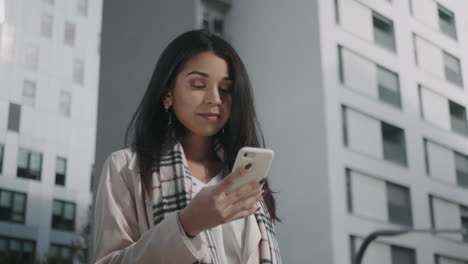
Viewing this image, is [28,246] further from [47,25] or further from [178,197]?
[178,197]

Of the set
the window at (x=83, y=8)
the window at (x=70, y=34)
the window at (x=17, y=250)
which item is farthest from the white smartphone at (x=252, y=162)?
the window at (x=83, y=8)

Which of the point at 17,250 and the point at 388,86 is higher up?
the point at 388,86

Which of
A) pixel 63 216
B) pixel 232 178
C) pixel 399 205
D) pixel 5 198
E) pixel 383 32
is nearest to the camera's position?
pixel 232 178

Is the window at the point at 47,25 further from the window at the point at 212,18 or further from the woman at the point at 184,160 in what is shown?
the woman at the point at 184,160

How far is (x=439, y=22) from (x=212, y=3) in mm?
2318

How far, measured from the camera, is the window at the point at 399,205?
6.16 m

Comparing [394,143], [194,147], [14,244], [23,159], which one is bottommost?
[194,147]

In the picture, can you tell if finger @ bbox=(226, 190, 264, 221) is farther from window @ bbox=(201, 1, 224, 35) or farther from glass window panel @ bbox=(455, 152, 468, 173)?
glass window panel @ bbox=(455, 152, 468, 173)

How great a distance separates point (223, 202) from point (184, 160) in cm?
18

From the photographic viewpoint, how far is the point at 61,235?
754cm

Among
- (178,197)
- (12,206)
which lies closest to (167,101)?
(178,197)

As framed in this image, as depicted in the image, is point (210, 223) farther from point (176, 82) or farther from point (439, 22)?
point (439, 22)

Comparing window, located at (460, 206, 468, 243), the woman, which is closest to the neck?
the woman

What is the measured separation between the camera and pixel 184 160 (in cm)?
72
